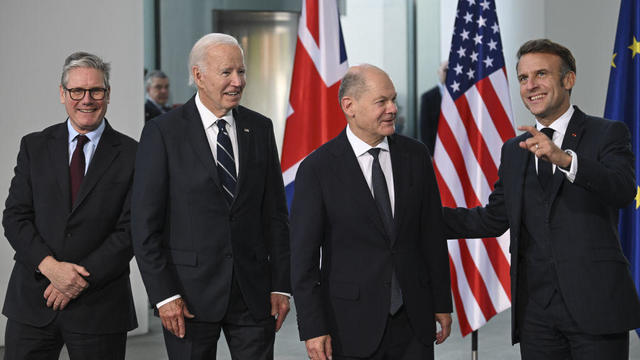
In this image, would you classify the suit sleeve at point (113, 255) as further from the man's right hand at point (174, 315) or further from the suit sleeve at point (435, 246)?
the suit sleeve at point (435, 246)

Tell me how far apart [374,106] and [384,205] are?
32cm

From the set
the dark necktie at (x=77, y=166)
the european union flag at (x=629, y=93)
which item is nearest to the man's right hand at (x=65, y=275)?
the dark necktie at (x=77, y=166)

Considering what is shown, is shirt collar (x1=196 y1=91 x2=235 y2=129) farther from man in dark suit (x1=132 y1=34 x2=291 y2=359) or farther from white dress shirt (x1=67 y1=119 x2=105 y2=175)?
white dress shirt (x1=67 y1=119 x2=105 y2=175)

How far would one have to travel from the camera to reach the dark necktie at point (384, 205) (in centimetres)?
256

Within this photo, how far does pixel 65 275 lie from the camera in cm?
275

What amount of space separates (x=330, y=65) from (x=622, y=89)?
1.62 meters

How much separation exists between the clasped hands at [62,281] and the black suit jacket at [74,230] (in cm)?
3

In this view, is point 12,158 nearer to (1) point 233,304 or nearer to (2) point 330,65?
(2) point 330,65

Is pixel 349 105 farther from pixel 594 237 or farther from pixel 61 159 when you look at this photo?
pixel 61 159

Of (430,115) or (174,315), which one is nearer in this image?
(174,315)

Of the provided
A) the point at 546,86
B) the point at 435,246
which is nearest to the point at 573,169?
the point at 546,86

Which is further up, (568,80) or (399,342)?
(568,80)

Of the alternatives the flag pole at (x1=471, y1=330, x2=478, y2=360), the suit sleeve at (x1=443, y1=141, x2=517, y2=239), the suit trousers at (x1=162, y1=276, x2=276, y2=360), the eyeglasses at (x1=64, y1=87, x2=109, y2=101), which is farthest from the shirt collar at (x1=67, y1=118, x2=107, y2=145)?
the flag pole at (x1=471, y1=330, x2=478, y2=360)

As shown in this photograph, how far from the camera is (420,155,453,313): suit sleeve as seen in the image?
2641 mm
